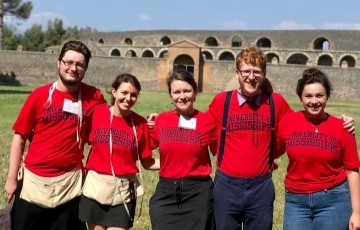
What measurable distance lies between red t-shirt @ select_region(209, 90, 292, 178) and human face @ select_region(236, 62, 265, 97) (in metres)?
0.12

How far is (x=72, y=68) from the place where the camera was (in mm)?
3482

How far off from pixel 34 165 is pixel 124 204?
0.69 m

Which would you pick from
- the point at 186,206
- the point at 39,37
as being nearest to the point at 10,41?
the point at 39,37

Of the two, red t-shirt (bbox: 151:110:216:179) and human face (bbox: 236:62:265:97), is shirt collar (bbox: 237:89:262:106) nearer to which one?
human face (bbox: 236:62:265:97)

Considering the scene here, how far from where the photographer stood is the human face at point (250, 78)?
3432 millimetres

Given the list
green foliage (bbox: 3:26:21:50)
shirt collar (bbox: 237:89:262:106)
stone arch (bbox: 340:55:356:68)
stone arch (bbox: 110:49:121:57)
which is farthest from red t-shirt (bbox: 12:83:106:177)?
green foliage (bbox: 3:26:21:50)

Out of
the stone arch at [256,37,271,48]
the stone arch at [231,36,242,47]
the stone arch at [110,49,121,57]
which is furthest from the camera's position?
the stone arch at [110,49,121,57]

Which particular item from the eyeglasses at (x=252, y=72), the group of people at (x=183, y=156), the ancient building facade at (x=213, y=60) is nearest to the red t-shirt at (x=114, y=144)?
the group of people at (x=183, y=156)

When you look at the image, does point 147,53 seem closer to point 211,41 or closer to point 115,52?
point 115,52

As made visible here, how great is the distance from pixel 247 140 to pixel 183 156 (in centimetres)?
47

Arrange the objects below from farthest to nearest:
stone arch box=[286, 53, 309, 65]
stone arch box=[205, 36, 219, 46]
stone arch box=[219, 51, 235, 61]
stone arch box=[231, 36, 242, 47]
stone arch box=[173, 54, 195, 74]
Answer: stone arch box=[205, 36, 219, 46] → stone arch box=[231, 36, 242, 47] → stone arch box=[219, 51, 235, 61] → stone arch box=[286, 53, 309, 65] → stone arch box=[173, 54, 195, 74]

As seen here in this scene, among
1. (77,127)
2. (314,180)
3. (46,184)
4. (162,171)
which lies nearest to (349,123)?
(314,180)

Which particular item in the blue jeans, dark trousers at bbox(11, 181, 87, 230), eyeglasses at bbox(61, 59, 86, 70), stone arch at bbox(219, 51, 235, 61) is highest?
stone arch at bbox(219, 51, 235, 61)

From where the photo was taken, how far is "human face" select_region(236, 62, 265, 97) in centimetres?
343
